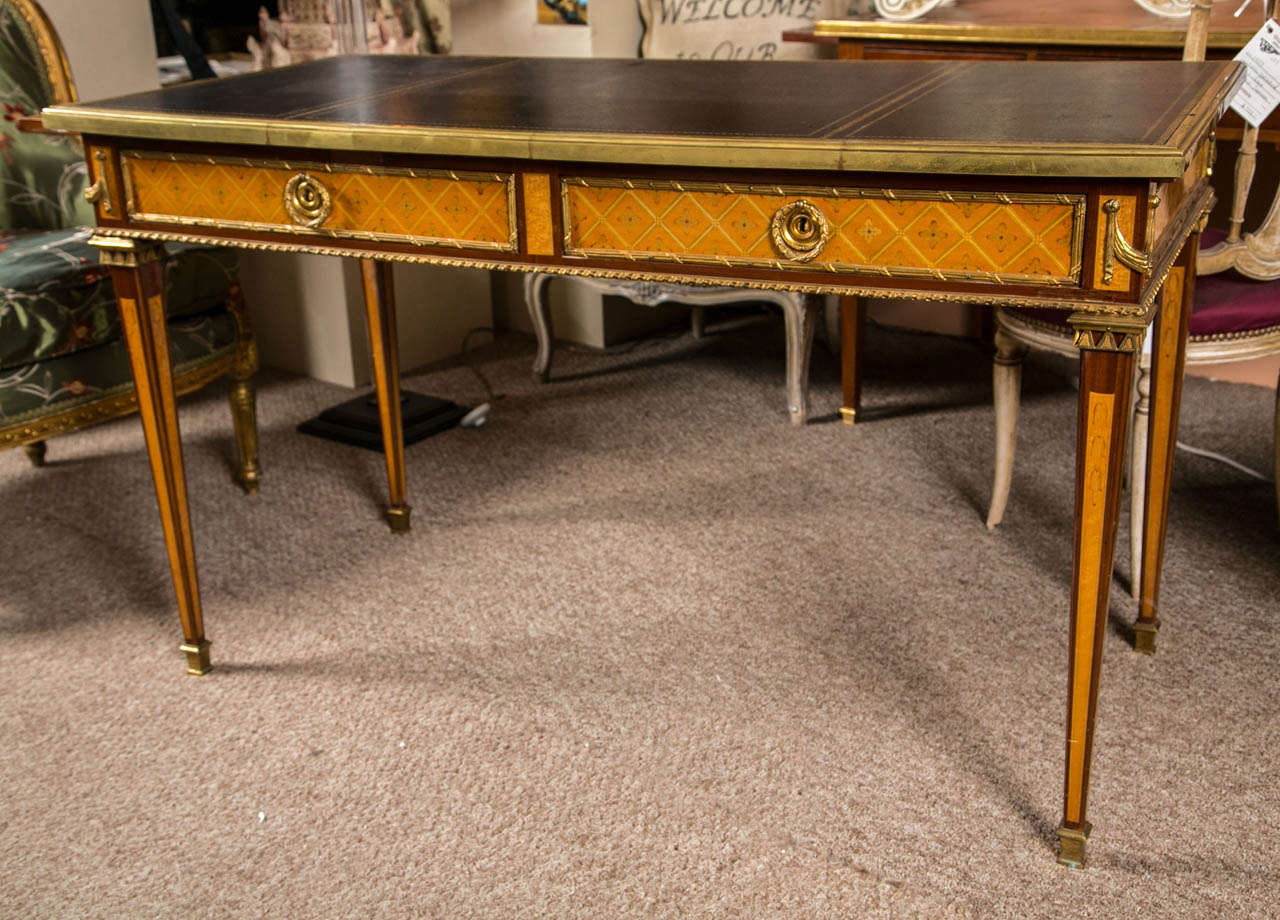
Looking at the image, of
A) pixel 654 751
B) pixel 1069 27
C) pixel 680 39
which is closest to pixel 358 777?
pixel 654 751

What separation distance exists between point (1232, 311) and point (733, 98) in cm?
91

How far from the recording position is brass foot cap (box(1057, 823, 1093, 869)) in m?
1.65

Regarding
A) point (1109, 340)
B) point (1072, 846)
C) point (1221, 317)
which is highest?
point (1109, 340)

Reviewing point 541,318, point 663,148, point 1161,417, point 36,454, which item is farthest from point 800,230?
point 36,454

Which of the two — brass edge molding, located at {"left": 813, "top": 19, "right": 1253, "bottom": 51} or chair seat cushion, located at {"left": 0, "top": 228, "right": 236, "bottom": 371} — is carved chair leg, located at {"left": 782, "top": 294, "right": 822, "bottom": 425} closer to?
brass edge molding, located at {"left": 813, "top": 19, "right": 1253, "bottom": 51}

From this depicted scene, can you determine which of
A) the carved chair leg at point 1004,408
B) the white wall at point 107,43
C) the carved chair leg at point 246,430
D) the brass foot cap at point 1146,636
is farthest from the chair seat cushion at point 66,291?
the brass foot cap at point 1146,636

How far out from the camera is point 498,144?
1.59m

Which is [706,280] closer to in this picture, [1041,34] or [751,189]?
[751,189]

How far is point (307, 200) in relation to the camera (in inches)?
69.2

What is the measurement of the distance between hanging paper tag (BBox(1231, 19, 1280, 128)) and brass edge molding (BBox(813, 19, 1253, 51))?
0.47 metres

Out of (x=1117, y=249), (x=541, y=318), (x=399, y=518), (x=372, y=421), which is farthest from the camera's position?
(x=541, y=318)

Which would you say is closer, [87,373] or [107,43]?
[87,373]

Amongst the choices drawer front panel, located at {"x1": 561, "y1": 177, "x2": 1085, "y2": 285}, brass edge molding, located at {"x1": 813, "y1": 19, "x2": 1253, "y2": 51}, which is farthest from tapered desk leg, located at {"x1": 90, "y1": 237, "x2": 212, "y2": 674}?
brass edge molding, located at {"x1": 813, "y1": 19, "x2": 1253, "y2": 51}

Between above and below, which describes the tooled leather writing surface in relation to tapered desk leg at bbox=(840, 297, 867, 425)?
above
